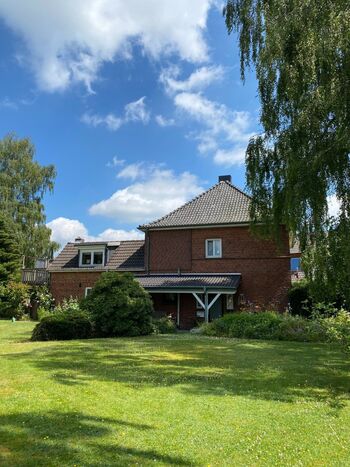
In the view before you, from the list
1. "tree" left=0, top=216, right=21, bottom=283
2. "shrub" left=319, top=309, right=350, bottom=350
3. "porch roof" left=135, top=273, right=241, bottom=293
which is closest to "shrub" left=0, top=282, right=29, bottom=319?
"tree" left=0, top=216, right=21, bottom=283

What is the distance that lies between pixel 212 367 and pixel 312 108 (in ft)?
21.8

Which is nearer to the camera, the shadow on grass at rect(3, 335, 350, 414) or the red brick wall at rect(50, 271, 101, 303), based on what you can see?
the shadow on grass at rect(3, 335, 350, 414)

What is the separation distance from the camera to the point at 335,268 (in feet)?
29.9

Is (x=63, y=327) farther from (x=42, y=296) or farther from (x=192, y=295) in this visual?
(x=42, y=296)

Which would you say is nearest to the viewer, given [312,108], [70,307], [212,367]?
[212,367]

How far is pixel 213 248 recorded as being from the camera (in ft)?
80.3

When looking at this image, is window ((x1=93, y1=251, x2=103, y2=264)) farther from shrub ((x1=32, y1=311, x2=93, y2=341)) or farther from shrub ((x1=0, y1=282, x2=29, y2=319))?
shrub ((x1=32, y1=311, x2=93, y2=341))

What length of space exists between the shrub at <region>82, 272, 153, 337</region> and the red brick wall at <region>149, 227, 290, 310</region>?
826 centimetres

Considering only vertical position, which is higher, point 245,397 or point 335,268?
point 335,268

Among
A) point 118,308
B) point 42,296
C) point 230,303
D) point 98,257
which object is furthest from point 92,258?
point 118,308

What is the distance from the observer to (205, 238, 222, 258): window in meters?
24.3

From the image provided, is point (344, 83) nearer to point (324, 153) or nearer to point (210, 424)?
point (324, 153)

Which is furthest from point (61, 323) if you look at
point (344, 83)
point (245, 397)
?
point (344, 83)

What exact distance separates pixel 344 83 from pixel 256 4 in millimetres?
4938
